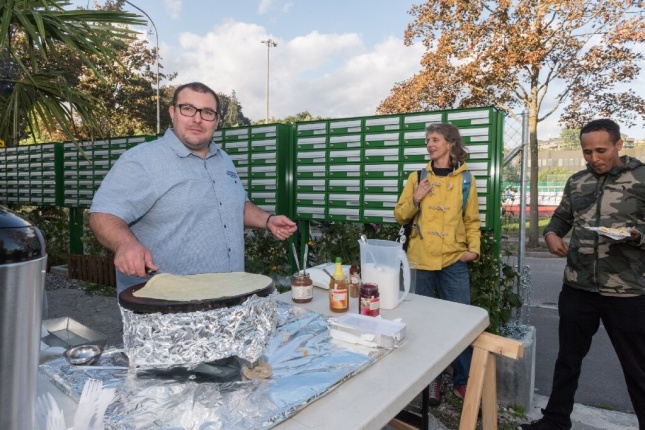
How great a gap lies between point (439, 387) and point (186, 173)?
2.21 meters

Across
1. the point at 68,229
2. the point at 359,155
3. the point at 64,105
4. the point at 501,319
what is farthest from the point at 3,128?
the point at 501,319

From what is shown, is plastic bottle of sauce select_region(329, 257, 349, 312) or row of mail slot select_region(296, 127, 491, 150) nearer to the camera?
plastic bottle of sauce select_region(329, 257, 349, 312)

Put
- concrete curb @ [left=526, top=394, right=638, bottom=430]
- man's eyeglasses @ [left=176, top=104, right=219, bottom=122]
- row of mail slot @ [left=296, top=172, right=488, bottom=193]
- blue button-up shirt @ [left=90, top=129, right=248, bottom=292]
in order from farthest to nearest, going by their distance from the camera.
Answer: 1. row of mail slot @ [left=296, top=172, right=488, bottom=193]
2. concrete curb @ [left=526, top=394, right=638, bottom=430]
3. man's eyeglasses @ [left=176, top=104, right=219, bottom=122]
4. blue button-up shirt @ [left=90, top=129, right=248, bottom=292]

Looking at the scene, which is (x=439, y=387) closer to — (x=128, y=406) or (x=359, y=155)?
(x=359, y=155)

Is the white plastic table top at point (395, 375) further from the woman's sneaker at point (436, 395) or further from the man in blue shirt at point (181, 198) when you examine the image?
the woman's sneaker at point (436, 395)

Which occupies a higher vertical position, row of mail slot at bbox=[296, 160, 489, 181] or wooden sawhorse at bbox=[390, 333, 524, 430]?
row of mail slot at bbox=[296, 160, 489, 181]

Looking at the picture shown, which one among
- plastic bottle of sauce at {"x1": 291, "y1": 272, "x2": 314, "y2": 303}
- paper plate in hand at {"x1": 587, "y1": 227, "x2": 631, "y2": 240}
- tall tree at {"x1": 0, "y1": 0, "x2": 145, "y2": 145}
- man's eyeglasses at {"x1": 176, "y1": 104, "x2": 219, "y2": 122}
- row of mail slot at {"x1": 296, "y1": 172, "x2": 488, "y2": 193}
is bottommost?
plastic bottle of sauce at {"x1": 291, "y1": 272, "x2": 314, "y2": 303}

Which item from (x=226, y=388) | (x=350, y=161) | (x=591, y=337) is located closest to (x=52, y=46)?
(x=350, y=161)

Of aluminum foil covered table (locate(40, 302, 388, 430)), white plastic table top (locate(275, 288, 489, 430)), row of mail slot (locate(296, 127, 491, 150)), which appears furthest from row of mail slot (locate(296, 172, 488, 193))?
aluminum foil covered table (locate(40, 302, 388, 430))

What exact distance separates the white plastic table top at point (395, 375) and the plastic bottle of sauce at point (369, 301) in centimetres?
14

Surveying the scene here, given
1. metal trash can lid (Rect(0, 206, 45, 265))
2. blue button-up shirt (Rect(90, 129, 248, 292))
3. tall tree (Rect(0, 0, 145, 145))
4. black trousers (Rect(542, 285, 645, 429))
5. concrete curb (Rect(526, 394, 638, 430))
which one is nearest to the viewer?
metal trash can lid (Rect(0, 206, 45, 265))

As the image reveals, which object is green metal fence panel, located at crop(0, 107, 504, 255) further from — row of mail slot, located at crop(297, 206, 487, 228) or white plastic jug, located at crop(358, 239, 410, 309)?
white plastic jug, located at crop(358, 239, 410, 309)

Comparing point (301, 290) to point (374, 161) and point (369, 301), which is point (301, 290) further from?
point (374, 161)

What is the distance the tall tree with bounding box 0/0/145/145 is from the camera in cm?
299
